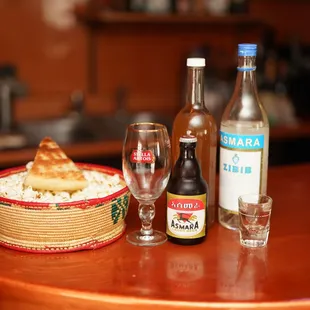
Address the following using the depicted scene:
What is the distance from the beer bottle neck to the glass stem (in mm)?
219

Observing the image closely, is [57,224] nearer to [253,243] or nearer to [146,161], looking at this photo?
[146,161]

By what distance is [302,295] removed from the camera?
35.2 inches

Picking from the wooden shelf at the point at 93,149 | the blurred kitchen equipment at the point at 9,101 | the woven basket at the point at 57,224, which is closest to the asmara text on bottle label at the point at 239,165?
the woven basket at the point at 57,224

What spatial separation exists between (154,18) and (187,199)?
210cm

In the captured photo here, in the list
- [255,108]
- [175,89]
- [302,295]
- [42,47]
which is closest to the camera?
[302,295]

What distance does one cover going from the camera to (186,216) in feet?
3.51

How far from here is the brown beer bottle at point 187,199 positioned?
106 cm

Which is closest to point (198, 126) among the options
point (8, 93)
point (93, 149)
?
point (93, 149)

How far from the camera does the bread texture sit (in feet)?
3.52

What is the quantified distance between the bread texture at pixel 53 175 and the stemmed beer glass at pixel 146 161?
0.30 feet

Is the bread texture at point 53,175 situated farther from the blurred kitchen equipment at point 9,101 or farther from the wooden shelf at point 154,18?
the wooden shelf at point 154,18

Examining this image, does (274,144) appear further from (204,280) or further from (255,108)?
(204,280)

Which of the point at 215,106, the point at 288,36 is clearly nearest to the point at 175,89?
the point at 215,106

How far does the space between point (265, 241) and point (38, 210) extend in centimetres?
40
